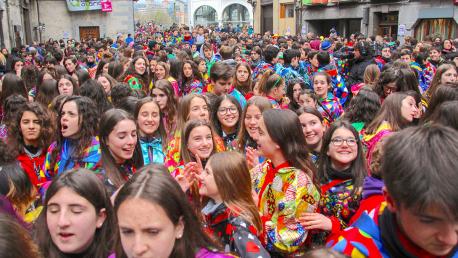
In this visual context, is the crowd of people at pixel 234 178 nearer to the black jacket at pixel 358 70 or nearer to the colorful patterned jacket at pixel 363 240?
the colorful patterned jacket at pixel 363 240

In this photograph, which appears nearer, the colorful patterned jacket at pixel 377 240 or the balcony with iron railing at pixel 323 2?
the colorful patterned jacket at pixel 377 240

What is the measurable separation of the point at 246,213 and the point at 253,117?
7.05 ft

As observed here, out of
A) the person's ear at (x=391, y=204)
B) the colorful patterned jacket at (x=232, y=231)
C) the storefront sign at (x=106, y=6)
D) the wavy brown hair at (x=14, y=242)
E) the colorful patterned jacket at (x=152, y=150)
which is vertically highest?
the storefront sign at (x=106, y=6)

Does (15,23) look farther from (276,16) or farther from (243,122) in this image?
(276,16)

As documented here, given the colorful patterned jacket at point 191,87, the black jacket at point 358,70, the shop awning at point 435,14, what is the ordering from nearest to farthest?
the colorful patterned jacket at point 191,87
the black jacket at point 358,70
the shop awning at point 435,14

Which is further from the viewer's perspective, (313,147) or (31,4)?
(31,4)

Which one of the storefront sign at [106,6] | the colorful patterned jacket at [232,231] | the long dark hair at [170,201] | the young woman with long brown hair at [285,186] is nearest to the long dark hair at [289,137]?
the young woman with long brown hair at [285,186]

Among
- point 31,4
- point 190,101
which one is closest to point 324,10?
point 31,4

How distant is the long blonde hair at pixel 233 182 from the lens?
2852 millimetres

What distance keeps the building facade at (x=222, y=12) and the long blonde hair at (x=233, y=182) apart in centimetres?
7635

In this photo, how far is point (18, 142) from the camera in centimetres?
468

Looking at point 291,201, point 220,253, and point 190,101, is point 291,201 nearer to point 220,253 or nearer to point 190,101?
point 220,253

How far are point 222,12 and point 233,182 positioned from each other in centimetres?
8184

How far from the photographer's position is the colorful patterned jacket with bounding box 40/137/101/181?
4030 millimetres
